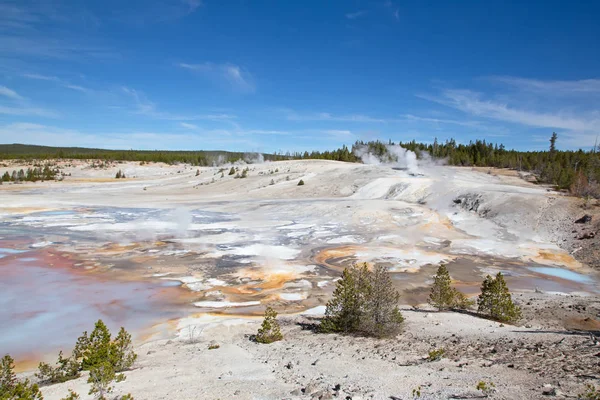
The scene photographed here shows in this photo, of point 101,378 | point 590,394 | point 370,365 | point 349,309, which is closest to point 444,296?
point 349,309

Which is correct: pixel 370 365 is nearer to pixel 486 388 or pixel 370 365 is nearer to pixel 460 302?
pixel 486 388

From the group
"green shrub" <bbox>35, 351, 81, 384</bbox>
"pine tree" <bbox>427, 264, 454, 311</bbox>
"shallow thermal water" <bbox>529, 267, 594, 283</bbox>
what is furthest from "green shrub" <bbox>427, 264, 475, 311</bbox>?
"green shrub" <bbox>35, 351, 81, 384</bbox>

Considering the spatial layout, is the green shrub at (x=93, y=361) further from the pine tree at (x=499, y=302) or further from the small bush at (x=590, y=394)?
the pine tree at (x=499, y=302)

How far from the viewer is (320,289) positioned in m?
13.1

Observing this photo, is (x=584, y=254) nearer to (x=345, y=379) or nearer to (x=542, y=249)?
(x=542, y=249)

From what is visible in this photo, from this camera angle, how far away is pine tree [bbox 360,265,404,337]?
8586mm

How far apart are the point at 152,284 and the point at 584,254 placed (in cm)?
1895

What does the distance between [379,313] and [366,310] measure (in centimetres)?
29

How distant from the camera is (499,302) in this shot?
33.2 feet

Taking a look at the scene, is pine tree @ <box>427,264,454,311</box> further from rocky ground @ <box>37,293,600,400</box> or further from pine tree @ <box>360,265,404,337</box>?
pine tree @ <box>360,265,404,337</box>

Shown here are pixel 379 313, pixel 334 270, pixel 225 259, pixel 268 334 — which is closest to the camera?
pixel 268 334

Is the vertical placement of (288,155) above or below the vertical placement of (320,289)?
above

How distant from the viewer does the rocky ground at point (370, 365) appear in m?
5.46

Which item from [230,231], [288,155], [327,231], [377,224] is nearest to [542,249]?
[377,224]
